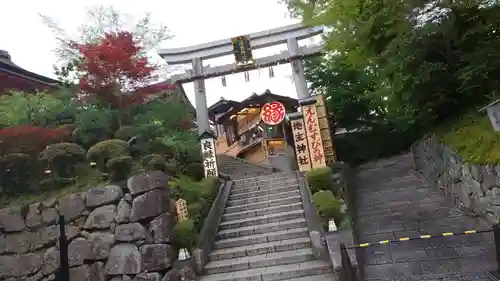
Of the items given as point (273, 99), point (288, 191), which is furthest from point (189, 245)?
point (273, 99)

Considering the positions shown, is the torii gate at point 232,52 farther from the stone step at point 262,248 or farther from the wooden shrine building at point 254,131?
the stone step at point 262,248

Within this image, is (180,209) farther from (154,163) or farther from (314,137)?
(314,137)

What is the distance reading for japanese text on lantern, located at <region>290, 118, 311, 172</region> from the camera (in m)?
13.3

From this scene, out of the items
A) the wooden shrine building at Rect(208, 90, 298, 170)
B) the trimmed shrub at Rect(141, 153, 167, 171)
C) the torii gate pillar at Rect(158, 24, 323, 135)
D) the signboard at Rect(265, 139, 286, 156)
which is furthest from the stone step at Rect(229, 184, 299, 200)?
the signboard at Rect(265, 139, 286, 156)

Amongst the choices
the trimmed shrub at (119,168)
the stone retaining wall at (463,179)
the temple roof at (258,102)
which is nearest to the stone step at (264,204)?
the trimmed shrub at (119,168)

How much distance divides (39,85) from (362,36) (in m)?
13.0

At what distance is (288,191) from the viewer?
495 inches

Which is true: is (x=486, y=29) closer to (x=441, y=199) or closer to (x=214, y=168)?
(x=441, y=199)

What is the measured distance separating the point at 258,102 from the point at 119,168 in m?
20.9

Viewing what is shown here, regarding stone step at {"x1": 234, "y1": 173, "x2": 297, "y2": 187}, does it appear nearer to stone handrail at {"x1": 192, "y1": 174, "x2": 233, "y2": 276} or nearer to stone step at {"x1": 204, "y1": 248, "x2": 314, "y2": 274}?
stone handrail at {"x1": 192, "y1": 174, "x2": 233, "y2": 276}

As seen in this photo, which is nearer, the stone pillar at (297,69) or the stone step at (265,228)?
the stone step at (265,228)

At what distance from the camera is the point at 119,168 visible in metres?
8.79

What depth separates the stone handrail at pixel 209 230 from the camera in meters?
8.64

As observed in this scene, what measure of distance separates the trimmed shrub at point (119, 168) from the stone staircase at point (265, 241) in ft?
8.89
